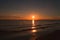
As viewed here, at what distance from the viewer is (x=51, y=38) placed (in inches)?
416

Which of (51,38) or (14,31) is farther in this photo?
(14,31)

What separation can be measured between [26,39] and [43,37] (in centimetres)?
117

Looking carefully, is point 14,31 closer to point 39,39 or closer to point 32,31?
point 32,31

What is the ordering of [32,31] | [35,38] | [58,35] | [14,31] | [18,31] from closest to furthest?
[35,38] → [58,35] → [32,31] → [18,31] → [14,31]

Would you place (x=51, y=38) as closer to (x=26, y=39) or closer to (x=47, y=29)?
(x=26, y=39)

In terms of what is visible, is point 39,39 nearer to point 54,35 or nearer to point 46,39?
point 46,39

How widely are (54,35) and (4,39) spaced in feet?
11.4

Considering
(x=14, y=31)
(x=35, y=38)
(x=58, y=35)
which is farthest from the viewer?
(x=14, y=31)

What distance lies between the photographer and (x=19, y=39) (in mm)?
11000

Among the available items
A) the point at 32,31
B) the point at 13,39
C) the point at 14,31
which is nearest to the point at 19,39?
the point at 13,39

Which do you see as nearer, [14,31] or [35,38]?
[35,38]

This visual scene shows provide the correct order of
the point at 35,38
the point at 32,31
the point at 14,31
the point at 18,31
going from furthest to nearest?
the point at 14,31 < the point at 18,31 < the point at 32,31 < the point at 35,38

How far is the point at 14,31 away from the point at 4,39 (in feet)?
9.84

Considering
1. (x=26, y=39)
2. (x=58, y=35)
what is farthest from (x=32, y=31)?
(x=58, y=35)
